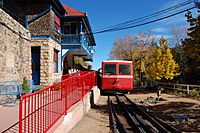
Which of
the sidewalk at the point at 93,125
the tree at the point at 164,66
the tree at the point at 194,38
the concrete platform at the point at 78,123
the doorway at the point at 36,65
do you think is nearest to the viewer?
the concrete platform at the point at 78,123

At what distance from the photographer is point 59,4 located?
21359 millimetres

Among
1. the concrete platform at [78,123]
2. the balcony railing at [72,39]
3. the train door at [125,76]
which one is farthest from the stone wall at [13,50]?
the train door at [125,76]

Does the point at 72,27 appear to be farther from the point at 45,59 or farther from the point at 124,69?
the point at 124,69

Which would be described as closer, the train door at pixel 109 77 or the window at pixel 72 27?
the train door at pixel 109 77

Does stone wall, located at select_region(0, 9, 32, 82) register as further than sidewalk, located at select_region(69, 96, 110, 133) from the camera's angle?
Yes

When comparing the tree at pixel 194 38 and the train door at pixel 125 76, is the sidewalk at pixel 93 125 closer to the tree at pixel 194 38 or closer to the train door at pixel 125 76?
the tree at pixel 194 38

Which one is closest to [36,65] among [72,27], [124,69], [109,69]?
[109,69]

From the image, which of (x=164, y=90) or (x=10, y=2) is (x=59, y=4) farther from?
(x=164, y=90)

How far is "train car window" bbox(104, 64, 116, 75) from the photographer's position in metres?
21.0

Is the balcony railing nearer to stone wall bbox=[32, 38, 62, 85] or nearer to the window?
the window

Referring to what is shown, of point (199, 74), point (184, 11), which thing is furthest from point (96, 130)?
point (199, 74)

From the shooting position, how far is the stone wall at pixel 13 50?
1166 cm

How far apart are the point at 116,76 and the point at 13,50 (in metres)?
10.0

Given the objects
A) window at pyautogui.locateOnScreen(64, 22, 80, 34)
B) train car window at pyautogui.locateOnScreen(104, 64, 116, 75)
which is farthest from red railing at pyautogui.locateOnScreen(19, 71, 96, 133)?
window at pyautogui.locateOnScreen(64, 22, 80, 34)
